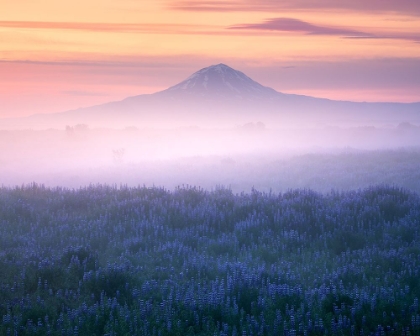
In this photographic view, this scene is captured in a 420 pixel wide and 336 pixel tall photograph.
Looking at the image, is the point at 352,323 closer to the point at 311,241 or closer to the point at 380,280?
the point at 380,280

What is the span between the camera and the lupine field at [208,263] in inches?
210

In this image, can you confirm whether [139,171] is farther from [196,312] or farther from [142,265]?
[196,312]

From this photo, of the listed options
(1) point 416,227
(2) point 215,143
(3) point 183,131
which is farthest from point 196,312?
(3) point 183,131

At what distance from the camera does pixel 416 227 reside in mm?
9250

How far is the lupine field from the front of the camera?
5328 mm

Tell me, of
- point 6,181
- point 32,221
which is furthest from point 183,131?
point 32,221

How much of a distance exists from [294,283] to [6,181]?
1021 inches

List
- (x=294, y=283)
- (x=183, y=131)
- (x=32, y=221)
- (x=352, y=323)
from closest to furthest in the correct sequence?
1. (x=352, y=323)
2. (x=294, y=283)
3. (x=32, y=221)
4. (x=183, y=131)

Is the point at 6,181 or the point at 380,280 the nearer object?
the point at 380,280

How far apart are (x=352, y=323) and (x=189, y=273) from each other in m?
2.43

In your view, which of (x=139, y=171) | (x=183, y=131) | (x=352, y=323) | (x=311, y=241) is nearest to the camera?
(x=352, y=323)

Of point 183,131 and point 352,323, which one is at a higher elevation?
point 183,131

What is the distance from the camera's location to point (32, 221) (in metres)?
10.1

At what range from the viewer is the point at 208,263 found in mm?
7457
